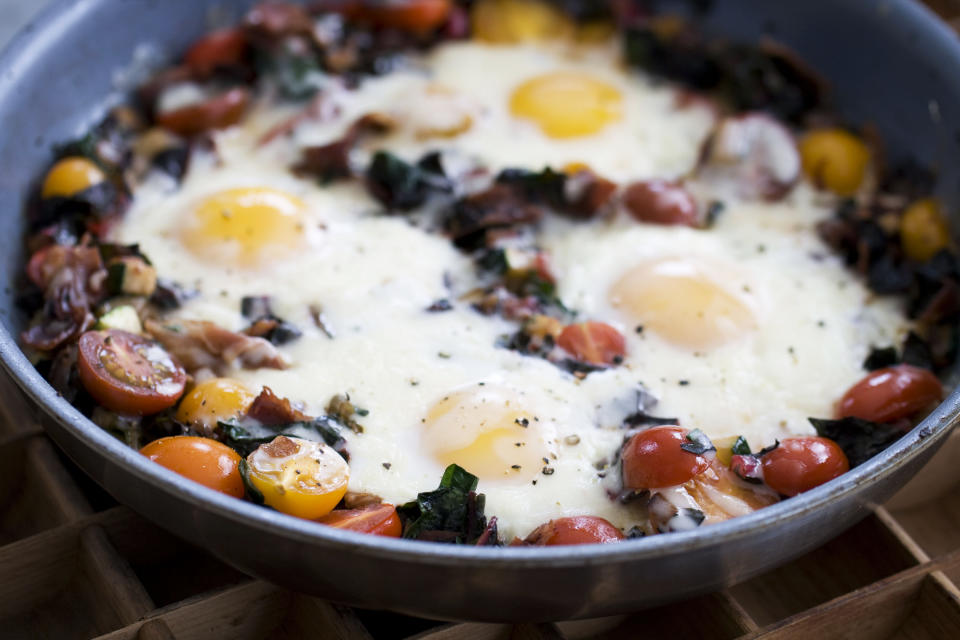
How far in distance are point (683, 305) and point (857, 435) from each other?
0.62 m

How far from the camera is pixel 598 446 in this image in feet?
9.39

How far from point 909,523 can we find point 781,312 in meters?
0.71

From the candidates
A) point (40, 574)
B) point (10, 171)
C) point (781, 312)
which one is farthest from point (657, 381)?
point (10, 171)

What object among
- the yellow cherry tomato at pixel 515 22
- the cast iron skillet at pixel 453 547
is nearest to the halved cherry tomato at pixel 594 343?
the cast iron skillet at pixel 453 547

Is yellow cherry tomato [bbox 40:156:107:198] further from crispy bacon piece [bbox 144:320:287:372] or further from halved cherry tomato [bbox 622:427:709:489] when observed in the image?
halved cherry tomato [bbox 622:427:709:489]

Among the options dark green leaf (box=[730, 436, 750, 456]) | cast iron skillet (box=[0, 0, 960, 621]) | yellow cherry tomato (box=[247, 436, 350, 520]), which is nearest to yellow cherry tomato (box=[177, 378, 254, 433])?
yellow cherry tomato (box=[247, 436, 350, 520])

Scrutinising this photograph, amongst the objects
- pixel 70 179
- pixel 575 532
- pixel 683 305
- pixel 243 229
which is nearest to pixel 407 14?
pixel 243 229

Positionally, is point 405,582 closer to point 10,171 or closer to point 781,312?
point 781,312

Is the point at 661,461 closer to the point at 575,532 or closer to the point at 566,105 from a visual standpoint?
the point at 575,532

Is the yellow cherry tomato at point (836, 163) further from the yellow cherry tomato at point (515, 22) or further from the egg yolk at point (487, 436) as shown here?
the egg yolk at point (487, 436)

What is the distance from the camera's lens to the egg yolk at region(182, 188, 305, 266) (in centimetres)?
335

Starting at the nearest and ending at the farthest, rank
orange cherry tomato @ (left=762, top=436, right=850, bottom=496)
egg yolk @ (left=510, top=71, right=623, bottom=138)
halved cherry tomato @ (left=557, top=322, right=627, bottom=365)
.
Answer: orange cherry tomato @ (left=762, top=436, right=850, bottom=496)
halved cherry tomato @ (left=557, top=322, right=627, bottom=365)
egg yolk @ (left=510, top=71, right=623, bottom=138)

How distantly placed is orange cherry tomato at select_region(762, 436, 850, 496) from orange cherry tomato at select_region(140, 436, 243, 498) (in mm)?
1313

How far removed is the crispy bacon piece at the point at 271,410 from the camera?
2.79 metres
